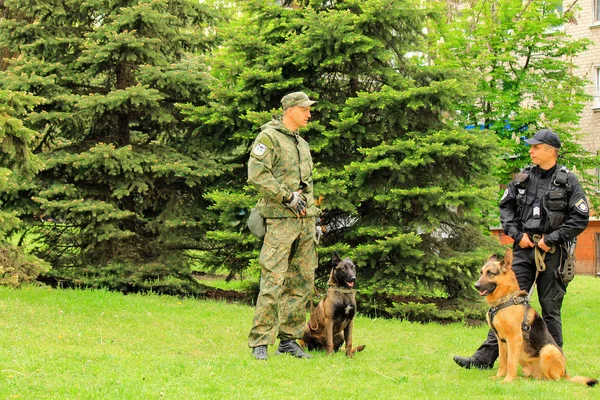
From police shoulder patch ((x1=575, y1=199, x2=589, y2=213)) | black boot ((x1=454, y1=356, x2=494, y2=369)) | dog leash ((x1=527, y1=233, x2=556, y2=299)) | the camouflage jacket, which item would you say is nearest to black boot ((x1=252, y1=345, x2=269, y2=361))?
the camouflage jacket

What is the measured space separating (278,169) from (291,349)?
5.83ft

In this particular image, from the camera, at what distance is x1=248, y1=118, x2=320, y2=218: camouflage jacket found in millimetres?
6578

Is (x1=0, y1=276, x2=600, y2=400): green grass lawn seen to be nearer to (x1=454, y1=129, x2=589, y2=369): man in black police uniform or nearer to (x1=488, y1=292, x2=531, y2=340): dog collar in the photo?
(x1=488, y1=292, x2=531, y2=340): dog collar

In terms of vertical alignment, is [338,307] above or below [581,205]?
below

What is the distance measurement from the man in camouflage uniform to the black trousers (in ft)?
5.82

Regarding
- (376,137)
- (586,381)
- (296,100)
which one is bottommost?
(586,381)

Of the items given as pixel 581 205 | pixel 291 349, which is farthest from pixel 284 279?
pixel 581 205

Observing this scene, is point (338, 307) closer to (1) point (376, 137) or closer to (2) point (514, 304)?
(2) point (514, 304)

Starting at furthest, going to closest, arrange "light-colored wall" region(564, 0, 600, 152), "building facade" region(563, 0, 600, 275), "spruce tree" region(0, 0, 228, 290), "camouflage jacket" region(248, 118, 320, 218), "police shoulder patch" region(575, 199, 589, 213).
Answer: "light-colored wall" region(564, 0, 600, 152)
"building facade" region(563, 0, 600, 275)
"spruce tree" region(0, 0, 228, 290)
"camouflage jacket" region(248, 118, 320, 218)
"police shoulder patch" region(575, 199, 589, 213)

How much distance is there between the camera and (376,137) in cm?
1114

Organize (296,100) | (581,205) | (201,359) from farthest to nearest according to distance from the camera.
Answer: (296,100) < (201,359) < (581,205)

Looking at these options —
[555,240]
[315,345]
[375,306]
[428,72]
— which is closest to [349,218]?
[375,306]

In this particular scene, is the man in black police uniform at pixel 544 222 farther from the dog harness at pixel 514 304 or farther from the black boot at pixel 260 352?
the black boot at pixel 260 352

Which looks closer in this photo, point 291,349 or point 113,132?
point 291,349
